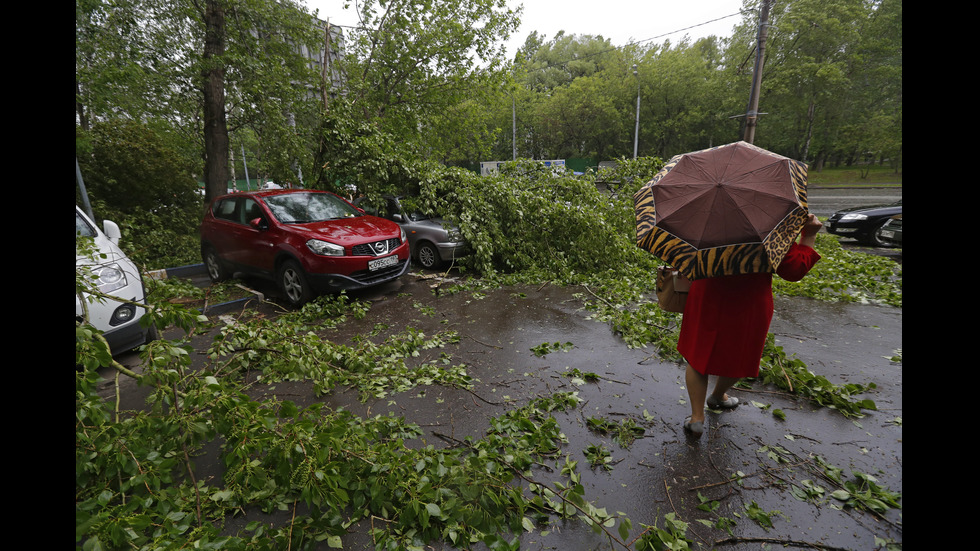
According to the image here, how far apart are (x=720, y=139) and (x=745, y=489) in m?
40.3

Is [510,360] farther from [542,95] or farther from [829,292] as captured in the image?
[542,95]

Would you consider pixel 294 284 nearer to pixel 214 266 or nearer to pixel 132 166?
pixel 214 266

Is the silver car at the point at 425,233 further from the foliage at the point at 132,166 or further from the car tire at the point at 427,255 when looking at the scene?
the foliage at the point at 132,166

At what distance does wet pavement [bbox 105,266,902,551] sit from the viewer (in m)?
2.31

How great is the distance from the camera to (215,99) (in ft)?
30.9

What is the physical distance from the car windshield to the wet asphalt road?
7.48ft

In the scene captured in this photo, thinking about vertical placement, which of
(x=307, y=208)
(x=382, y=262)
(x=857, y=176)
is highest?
(x=857, y=176)

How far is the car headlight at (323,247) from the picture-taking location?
20.3 feet

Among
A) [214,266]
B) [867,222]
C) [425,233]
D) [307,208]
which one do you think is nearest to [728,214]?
[307,208]

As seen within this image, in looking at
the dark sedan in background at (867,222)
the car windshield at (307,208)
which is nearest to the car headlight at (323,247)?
the car windshield at (307,208)

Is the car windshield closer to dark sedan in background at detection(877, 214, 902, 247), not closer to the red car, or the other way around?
the red car

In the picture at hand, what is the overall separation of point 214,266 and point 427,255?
4.08m
